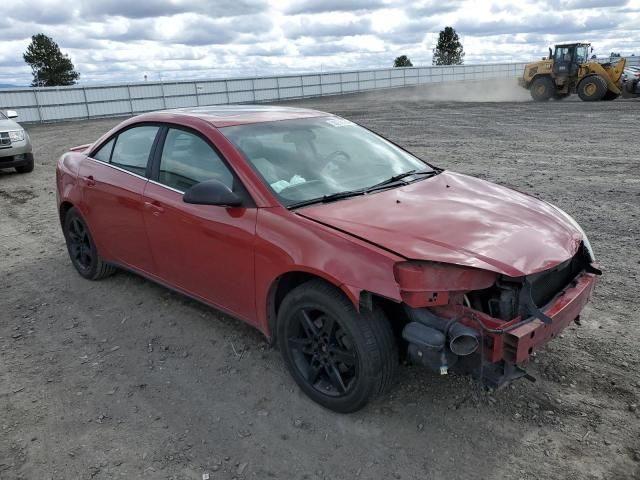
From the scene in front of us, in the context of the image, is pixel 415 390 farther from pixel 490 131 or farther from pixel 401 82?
pixel 401 82

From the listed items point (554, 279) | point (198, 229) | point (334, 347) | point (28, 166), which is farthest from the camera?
point (28, 166)

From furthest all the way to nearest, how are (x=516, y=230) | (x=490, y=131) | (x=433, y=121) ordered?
(x=433, y=121)
(x=490, y=131)
(x=516, y=230)

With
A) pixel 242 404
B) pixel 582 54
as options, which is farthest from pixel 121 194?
pixel 582 54

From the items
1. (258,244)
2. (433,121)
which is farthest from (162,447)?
(433,121)

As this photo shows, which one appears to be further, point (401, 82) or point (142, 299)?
point (401, 82)

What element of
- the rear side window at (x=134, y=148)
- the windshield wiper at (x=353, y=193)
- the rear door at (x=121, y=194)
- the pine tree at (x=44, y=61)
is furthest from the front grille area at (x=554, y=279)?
the pine tree at (x=44, y=61)

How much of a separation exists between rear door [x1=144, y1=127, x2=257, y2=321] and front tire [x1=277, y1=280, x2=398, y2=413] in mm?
400

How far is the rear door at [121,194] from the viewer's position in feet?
13.6

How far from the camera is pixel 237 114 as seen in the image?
13.4 feet

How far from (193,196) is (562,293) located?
2240 mm

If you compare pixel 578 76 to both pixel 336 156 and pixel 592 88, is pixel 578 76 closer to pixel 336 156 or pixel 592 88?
pixel 592 88

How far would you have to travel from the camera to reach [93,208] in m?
4.66

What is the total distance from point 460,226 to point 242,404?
1.66 m

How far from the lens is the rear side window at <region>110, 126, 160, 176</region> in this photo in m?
4.16
